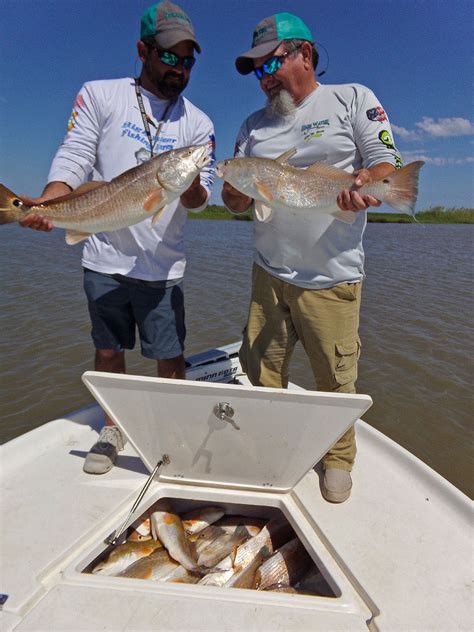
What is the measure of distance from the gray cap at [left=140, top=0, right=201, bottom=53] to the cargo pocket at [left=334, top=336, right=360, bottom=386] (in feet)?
7.63

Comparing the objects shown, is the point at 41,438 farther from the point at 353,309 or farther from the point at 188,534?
the point at 353,309

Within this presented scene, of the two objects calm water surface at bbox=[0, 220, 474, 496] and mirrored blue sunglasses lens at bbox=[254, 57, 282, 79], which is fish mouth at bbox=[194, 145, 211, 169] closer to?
mirrored blue sunglasses lens at bbox=[254, 57, 282, 79]

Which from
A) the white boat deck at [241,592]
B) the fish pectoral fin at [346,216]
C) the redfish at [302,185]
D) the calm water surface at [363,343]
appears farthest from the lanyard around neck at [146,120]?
the calm water surface at [363,343]

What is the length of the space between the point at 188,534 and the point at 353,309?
192 cm

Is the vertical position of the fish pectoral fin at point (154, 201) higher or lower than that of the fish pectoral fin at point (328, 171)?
lower

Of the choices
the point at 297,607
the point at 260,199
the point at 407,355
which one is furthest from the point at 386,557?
the point at 407,355

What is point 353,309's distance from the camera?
10.5ft

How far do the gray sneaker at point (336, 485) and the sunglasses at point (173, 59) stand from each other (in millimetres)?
2981

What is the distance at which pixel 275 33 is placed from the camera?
296 centimetres

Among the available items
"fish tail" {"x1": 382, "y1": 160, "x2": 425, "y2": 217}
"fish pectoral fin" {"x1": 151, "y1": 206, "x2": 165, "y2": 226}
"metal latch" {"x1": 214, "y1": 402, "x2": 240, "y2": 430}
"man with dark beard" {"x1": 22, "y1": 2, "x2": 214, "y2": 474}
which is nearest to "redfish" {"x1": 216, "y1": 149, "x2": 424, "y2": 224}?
"fish tail" {"x1": 382, "y1": 160, "x2": 425, "y2": 217}

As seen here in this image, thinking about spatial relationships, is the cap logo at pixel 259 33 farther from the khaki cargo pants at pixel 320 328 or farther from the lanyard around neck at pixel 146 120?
the khaki cargo pants at pixel 320 328

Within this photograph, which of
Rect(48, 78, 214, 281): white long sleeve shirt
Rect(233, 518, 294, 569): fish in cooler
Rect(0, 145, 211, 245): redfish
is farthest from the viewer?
Rect(48, 78, 214, 281): white long sleeve shirt

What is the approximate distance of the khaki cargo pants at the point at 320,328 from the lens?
124 inches

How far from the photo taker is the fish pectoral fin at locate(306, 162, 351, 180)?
9.29 ft
